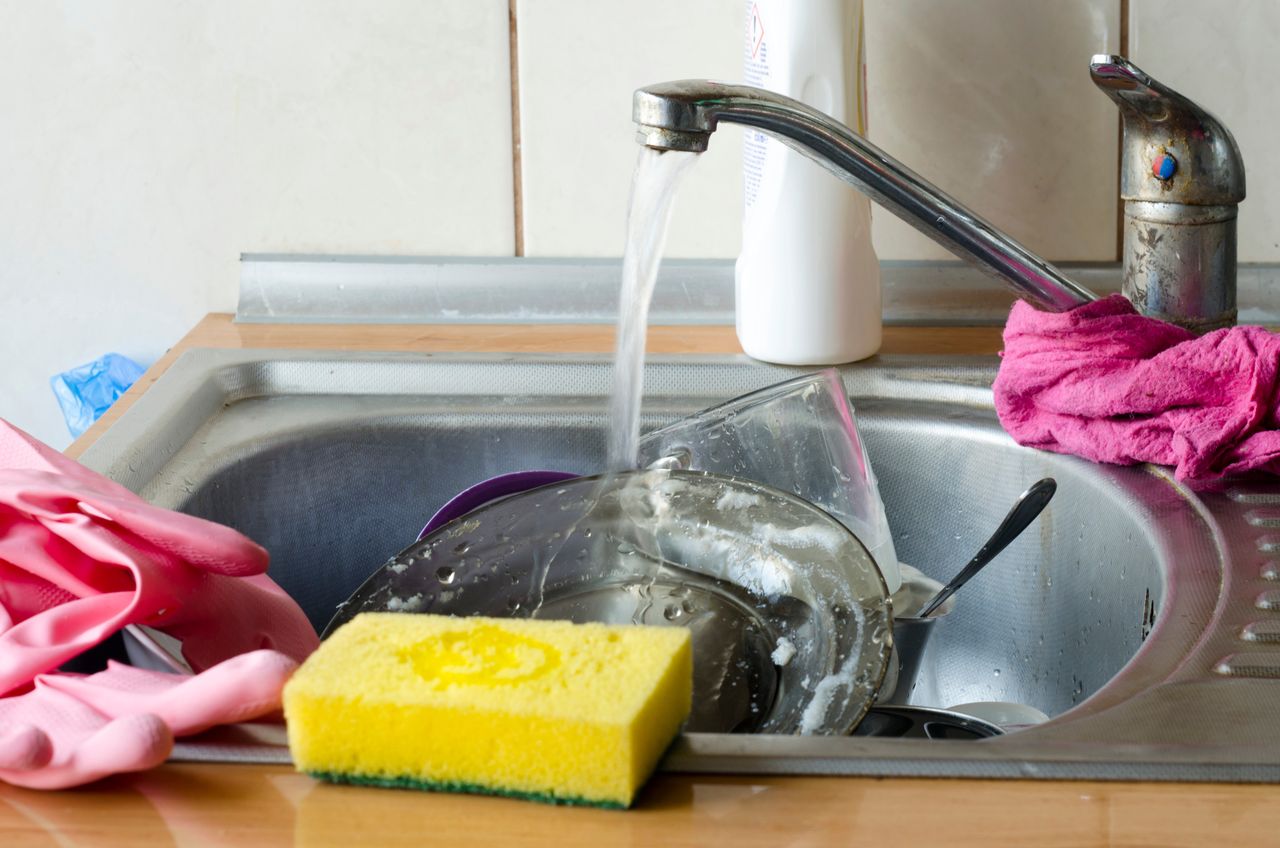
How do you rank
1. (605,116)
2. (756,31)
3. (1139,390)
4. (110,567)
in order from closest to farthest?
(110,567)
(1139,390)
(756,31)
(605,116)

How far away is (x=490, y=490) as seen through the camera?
721mm

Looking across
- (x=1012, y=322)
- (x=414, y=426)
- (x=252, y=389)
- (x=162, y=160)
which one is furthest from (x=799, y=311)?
(x=162, y=160)

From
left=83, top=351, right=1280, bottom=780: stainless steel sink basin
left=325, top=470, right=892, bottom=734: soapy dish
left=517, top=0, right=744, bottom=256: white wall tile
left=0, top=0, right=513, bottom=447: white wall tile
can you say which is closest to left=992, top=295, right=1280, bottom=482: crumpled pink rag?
left=83, top=351, right=1280, bottom=780: stainless steel sink basin

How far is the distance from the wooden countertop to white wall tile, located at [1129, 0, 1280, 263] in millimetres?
566

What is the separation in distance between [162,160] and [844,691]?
24.7 inches

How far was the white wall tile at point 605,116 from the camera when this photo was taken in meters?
0.85

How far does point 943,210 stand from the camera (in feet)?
2.10

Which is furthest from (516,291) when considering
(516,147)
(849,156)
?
(849,156)

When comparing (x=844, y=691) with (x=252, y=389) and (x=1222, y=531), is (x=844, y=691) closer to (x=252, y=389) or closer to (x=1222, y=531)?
(x=1222, y=531)

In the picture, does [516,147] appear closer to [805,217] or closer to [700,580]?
[805,217]

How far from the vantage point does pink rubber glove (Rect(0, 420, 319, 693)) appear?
486 mm

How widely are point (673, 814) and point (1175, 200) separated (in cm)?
46

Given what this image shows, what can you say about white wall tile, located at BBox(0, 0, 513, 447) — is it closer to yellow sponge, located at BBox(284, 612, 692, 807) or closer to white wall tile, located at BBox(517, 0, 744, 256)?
white wall tile, located at BBox(517, 0, 744, 256)

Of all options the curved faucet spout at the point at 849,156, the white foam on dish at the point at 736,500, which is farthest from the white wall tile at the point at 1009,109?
the white foam on dish at the point at 736,500
